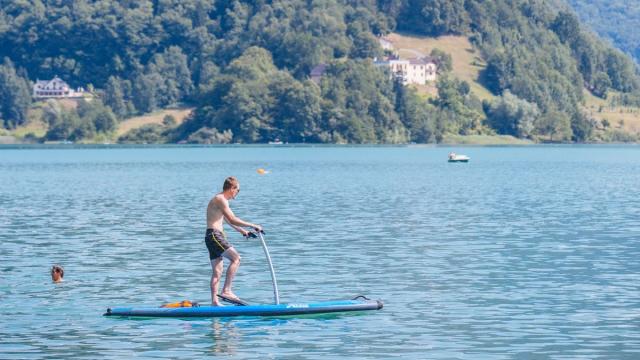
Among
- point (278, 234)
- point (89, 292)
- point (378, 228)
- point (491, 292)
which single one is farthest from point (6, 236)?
point (491, 292)

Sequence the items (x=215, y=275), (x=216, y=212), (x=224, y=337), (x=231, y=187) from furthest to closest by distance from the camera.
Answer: (x=215, y=275)
(x=216, y=212)
(x=231, y=187)
(x=224, y=337)

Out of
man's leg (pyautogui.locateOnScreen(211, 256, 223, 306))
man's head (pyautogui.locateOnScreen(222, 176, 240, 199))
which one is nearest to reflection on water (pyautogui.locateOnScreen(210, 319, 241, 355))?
man's leg (pyautogui.locateOnScreen(211, 256, 223, 306))

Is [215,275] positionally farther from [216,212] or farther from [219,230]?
[216,212]

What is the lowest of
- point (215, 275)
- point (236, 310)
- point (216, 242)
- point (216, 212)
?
point (236, 310)

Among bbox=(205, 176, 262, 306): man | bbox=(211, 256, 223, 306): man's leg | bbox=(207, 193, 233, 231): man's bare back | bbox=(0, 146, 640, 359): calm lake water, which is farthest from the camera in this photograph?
bbox=(211, 256, 223, 306): man's leg

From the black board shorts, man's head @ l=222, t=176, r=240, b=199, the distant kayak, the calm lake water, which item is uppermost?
man's head @ l=222, t=176, r=240, b=199

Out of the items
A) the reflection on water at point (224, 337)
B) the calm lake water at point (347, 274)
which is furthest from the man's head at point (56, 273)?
the reflection on water at point (224, 337)

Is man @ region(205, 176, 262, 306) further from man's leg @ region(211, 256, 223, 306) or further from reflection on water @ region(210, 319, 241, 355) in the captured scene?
reflection on water @ region(210, 319, 241, 355)

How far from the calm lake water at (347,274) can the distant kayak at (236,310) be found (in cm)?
25

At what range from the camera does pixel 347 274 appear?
49.9 metres

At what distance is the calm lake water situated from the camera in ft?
116

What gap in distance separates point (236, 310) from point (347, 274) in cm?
1162

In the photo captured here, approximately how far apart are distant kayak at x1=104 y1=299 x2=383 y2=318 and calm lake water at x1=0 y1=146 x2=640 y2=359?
0.83 ft

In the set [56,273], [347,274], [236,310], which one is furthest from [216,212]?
[347,274]
